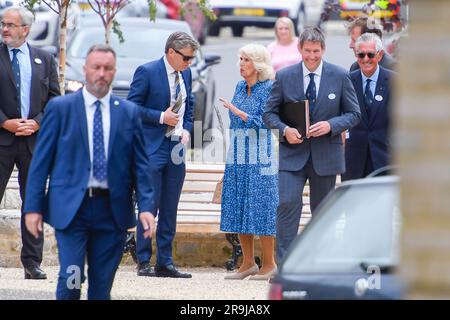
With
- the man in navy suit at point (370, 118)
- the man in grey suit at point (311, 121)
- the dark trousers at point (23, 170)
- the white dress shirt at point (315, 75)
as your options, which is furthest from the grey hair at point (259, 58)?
the dark trousers at point (23, 170)

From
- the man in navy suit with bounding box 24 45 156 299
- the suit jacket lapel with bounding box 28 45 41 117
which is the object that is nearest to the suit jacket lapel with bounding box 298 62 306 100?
the suit jacket lapel with bounding box 28 45 41 117

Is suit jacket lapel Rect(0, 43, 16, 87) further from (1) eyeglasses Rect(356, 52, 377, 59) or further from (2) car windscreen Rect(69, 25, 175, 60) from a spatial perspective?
(2) car windscreen Rect(69, 25, 175, 60)

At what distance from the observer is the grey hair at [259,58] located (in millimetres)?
10867

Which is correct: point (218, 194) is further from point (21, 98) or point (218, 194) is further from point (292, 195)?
point (21, 98)

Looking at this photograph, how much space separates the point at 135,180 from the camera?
25.6 ft

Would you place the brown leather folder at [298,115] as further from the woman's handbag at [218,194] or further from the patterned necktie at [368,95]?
the woman's handbag at [218,194]

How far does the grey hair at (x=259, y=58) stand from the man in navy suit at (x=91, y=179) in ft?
10.5

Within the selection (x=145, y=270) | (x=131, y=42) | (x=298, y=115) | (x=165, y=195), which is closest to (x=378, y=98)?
(x=298, y=115)

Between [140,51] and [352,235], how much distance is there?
1238 cm

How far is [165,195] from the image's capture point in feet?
35.8
